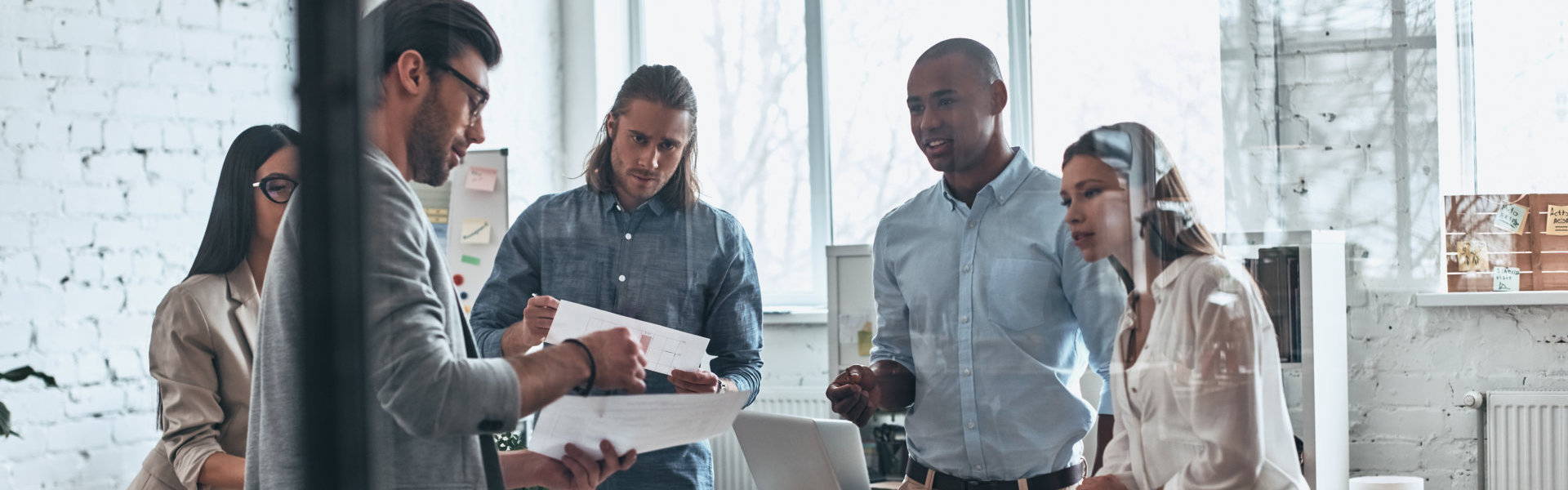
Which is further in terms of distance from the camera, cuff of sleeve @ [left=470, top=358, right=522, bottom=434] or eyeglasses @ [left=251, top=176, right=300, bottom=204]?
eyeglasses @ [left=251, top=176, right=300, bottom=204]

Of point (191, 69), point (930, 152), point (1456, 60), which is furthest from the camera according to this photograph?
point (191, 69)

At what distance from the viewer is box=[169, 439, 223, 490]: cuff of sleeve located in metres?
1.18

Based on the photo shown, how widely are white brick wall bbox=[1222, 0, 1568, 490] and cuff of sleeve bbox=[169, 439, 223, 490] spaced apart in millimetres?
1054

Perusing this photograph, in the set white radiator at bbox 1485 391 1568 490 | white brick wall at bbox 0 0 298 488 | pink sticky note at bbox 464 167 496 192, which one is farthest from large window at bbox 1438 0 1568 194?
white brick wall at bbox 0 0 298 488

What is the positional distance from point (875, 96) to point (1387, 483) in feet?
1.22

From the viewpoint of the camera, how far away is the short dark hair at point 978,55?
2.24 ft

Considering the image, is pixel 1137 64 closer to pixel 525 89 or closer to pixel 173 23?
pixel 525 89

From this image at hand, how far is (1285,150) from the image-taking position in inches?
25.0

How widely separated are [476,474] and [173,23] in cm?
168

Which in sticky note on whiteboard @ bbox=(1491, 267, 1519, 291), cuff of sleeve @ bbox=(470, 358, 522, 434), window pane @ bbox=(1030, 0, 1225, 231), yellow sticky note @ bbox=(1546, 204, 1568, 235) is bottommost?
cuff of sleeve @ bbox=(470, 358, 522, 434)

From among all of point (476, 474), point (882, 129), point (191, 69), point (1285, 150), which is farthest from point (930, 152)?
point (191, 69)

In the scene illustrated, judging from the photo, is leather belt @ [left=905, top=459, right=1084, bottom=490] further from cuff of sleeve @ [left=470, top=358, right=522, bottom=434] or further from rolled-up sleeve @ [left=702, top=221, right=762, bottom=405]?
cuff of sleeve @ [left=470, top=358, right=522, bottom=434]

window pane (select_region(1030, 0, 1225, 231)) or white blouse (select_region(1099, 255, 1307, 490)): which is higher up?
window pane (select_region(1030, 0, 1225, 231))

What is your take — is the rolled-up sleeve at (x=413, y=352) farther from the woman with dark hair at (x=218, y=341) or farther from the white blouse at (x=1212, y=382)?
the woman with dark hair at (x=218, y=341)
